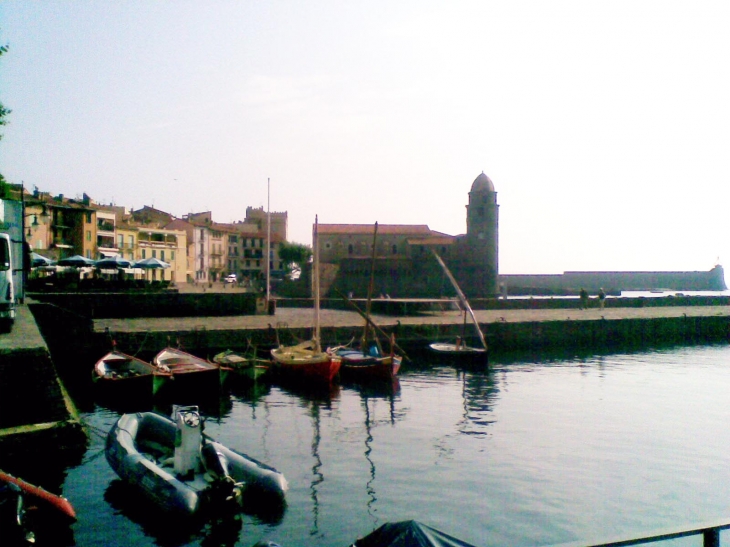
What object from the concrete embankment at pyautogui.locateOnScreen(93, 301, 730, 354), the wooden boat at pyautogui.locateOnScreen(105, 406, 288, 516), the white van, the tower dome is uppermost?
the tower dome

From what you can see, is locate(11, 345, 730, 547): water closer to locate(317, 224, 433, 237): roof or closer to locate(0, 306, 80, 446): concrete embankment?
locate(0, 306, 80, 446): concrete embankment

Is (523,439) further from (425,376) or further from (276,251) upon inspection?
(276,251)

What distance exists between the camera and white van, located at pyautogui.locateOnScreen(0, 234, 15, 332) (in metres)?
20.4

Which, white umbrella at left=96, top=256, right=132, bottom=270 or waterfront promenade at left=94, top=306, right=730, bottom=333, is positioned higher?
white umbrella at left=96, top=256, right=132, bottom=270

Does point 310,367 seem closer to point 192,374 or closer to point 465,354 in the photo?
point 192,374

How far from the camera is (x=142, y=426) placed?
17.2 meters

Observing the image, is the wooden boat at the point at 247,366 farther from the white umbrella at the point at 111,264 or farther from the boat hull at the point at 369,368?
the white umbrella at the point at 111,264

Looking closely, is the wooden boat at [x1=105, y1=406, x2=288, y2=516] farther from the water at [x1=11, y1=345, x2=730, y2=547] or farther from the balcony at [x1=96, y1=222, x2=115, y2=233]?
the balcony at [x1=96, y1=222, x2=115, y2=233]

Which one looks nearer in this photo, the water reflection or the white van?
the white van

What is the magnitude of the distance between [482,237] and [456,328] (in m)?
56.6

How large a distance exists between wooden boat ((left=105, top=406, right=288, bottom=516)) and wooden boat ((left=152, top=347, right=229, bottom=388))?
36.5 feet

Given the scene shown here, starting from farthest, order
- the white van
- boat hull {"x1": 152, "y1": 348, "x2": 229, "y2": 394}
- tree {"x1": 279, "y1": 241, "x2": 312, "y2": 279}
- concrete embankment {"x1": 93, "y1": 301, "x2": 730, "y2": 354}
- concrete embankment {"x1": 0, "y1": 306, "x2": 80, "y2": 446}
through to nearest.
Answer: tree {"x1": 279, "y1": 241, "x2": 312, "y2": 279} < concrete embankment {"x1": 93, "y1": 301, "x2": 730, "y2": 354} < boat hull {"x1": 152, "y1": 348, "x2": 229, "y2": 394} < the white van < concrete embankment {"x1": 0, "y1": 306, "x2": 80, "y2": 446}

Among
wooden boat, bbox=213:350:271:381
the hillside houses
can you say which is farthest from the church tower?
wooden boat, bbox=213:350:271:381

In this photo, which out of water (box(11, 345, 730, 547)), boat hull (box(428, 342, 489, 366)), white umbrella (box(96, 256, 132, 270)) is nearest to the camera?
water (box(11, 345, 730, 547))
